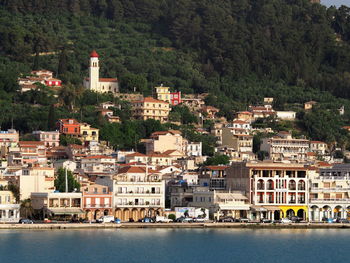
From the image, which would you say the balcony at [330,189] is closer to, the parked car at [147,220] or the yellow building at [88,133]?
the parked car at [147,220]

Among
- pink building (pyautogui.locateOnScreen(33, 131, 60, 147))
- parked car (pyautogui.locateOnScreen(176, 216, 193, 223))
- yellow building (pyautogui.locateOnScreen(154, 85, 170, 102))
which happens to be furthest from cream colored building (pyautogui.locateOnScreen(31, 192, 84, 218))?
yellow building (pyautogui.locateOnScreen(154, 85, 170, 102))

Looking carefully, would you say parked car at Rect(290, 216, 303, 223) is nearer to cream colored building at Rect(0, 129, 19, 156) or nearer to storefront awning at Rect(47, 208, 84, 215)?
storefront awning at Rect(47, 208, 84, 215)

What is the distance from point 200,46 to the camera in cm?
17362

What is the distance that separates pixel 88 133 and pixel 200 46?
45.7m

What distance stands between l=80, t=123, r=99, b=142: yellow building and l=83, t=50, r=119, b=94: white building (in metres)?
16.0

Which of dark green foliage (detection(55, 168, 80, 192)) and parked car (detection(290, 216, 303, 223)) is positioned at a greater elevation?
dark green foliage (detection(55, 168, 80, 192))

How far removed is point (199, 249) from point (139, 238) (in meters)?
5.55

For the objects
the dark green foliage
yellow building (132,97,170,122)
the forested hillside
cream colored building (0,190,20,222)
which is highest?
the forested hillside

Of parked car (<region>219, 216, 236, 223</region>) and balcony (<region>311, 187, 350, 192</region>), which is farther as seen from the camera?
balcony (<region>311, 187, 350, 192</region>)

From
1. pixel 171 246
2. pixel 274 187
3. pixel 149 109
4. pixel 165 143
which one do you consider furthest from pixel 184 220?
pixel 149 109

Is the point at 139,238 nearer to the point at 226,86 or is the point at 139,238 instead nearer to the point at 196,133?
the point at 196,133

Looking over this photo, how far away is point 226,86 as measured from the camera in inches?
6344

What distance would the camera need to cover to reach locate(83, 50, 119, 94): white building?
148 m

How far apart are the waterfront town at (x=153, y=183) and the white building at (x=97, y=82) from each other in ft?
53.5
